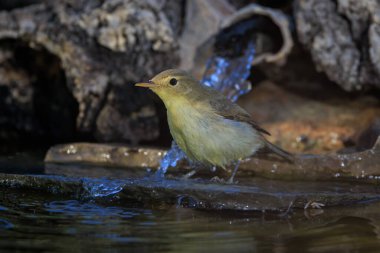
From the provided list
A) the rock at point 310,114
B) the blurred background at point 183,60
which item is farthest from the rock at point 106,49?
the rock at point 310,114

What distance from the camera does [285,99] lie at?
7812mm

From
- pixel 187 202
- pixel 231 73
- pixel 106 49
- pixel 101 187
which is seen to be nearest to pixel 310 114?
pixel 231 73

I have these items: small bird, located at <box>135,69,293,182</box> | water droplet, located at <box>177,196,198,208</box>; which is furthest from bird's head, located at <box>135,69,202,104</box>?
water droplet, located at <box>177,196,198,208</box>

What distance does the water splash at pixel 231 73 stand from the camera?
7281 mm

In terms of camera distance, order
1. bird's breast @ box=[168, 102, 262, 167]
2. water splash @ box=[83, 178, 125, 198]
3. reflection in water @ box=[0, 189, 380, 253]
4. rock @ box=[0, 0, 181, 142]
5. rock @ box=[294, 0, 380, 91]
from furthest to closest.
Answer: rock @ box=[0, 0, 181, 142], rock @ box=[294, 0, 380, 91], bird's breast @ box=[168, 102, 262, 167], water splash @ box=[83, 178, 125, 198], reflection in water @ box=[0, 189, 380, 253]

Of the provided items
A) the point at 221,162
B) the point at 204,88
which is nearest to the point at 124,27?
the point at 204,88

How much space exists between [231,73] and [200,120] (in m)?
1.97

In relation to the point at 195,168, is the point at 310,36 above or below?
above

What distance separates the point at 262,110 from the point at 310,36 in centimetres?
130

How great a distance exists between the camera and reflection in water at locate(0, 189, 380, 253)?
3.72 meters

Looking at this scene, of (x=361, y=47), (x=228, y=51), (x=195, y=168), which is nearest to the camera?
(x=195, y=168)

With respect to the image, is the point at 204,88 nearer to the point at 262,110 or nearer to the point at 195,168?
the point at 195,168

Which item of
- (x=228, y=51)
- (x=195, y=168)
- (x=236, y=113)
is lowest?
(x=195, y=168)

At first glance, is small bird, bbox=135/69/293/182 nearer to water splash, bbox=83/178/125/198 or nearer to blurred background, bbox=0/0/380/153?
water splash, bbox=83/178/125/198
